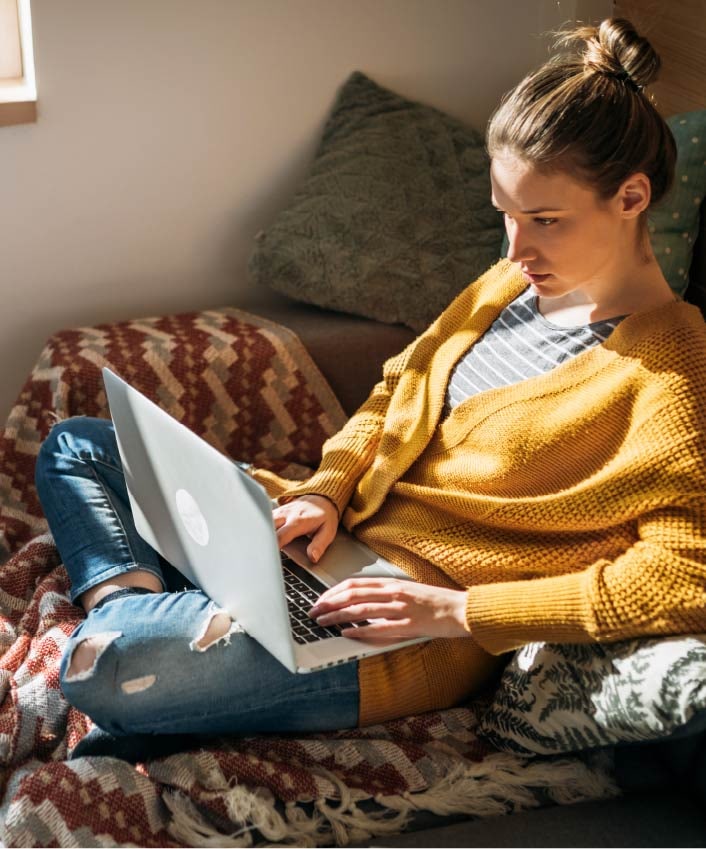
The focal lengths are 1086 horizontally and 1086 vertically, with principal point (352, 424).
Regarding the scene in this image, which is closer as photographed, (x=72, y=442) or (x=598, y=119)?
(x=598, y=119)

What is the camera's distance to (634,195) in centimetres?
126

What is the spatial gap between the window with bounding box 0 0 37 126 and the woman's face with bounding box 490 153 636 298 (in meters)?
1.07

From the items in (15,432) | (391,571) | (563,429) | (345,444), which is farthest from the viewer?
(15,432)

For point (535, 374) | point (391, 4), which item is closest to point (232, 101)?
point (391, 4)

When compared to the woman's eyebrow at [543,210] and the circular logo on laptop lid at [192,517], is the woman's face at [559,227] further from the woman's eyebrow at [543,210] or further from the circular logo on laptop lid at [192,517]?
the circular logo on laptop lid at [192,517]

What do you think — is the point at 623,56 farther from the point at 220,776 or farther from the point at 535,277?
the point at 220,776

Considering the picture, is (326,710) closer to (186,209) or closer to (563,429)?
(563,429)

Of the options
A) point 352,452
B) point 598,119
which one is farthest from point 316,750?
point 598,119

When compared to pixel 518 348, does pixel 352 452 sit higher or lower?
lower

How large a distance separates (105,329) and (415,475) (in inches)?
32.7

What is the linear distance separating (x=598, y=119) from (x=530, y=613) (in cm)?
56

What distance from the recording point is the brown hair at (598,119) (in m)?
1.23

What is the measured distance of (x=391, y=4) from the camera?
2283mm

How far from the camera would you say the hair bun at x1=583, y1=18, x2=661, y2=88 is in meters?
1.25
